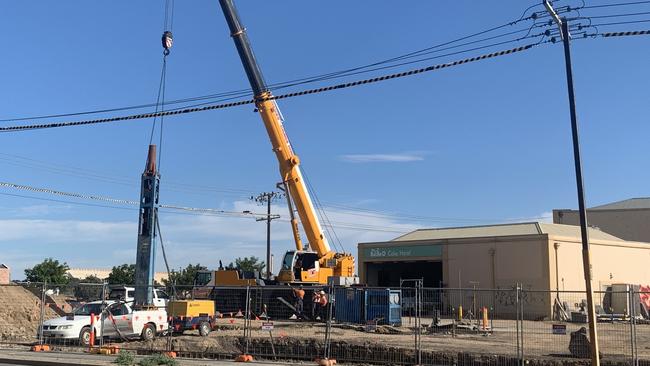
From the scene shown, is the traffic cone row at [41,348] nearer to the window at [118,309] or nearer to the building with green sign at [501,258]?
the window at [118,309]

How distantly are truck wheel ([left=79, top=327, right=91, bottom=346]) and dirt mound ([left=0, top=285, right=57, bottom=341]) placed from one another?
7778 mm

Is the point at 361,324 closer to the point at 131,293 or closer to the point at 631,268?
the point at 131,293

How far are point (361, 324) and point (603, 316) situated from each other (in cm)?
1250

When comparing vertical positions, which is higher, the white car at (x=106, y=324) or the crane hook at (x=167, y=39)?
the crane hook at (x=167, y=39)

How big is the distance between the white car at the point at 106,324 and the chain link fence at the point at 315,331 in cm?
3

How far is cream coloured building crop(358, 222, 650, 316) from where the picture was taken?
44.2 metres

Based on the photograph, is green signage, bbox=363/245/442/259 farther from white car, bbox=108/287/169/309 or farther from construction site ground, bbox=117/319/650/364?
white car, bbox=108/287/169/309

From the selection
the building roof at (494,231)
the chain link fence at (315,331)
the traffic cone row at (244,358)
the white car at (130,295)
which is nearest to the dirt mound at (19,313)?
the chain link fence at (315,331)

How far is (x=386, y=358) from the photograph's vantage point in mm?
20203

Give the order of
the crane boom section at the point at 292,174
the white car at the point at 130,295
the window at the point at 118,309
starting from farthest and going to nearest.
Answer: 1. the crane boom section at the point at 292,174
2. the white car at the point at 130,295
3. the window at the point at 118,309

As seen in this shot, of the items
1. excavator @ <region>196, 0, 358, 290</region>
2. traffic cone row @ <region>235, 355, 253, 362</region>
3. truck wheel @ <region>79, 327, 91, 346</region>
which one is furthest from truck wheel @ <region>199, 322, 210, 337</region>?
excavator @ <region>196, 0, 358, 290</region>

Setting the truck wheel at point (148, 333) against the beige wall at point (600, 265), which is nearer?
the truck wheel at point (148, 333)

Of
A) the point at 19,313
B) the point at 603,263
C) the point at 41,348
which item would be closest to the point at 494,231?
the point at 603,263

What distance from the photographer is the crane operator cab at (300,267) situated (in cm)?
3291
